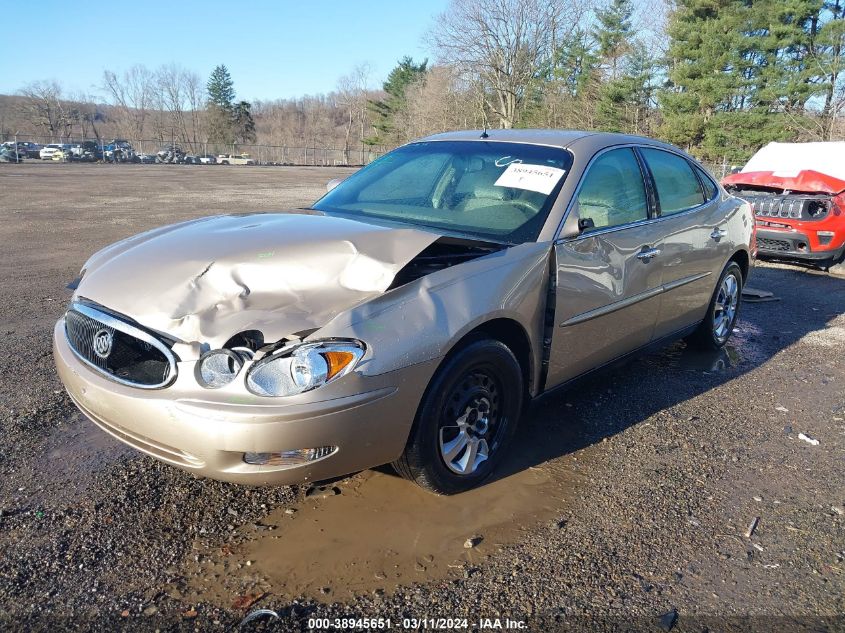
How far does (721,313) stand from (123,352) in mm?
4745

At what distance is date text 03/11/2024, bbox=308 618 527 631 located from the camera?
2293 mm

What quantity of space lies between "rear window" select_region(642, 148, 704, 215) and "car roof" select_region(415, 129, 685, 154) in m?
0.15

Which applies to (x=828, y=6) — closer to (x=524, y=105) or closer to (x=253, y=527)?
(x=524, y=105)

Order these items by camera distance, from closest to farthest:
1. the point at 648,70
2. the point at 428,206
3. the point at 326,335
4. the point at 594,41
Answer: the point at 326,335
the point at 428,206
the point at 648,70
the point at 594,41

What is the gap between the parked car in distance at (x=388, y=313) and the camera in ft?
8.28

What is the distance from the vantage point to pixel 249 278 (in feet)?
9.61

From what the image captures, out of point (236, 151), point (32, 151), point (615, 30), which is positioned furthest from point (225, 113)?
point (615, 30)

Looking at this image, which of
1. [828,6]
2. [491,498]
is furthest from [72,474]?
[828,6]

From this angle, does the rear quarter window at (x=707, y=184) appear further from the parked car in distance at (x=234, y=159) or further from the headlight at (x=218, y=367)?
the parked car in distance at (x=234, y=159)

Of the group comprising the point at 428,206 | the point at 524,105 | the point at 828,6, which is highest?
the point at 828,6

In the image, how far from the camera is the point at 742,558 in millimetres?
2793

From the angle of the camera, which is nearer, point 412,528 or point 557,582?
point 557,582

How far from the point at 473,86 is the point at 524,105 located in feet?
14.8

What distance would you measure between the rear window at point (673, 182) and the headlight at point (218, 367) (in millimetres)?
3081
